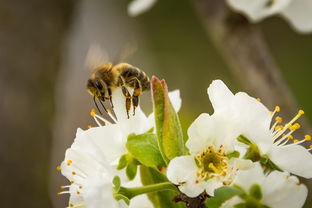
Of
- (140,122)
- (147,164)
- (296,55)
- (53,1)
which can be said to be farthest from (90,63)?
(296,55)

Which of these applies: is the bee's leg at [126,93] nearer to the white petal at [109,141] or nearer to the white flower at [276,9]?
the white petal at [109,141]

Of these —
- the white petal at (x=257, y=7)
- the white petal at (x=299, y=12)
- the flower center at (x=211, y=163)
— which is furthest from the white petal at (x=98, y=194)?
the white petal at (x=299, y=12)

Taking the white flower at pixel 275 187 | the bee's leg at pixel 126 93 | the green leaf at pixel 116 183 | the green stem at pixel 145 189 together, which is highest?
the bee's leg at pixel 126 93

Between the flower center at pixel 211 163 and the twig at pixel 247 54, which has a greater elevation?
the twig at pixel 247 54

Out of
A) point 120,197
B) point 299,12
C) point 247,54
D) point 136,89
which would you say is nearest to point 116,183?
point 120,197

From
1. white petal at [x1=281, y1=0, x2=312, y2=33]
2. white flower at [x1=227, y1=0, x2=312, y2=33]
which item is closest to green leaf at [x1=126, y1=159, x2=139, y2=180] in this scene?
white flower at [x1=227, y1=0, x2=312, y2=33]

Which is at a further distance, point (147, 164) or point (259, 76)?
point (259, 76)

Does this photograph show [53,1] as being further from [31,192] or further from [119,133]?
[119,133]
